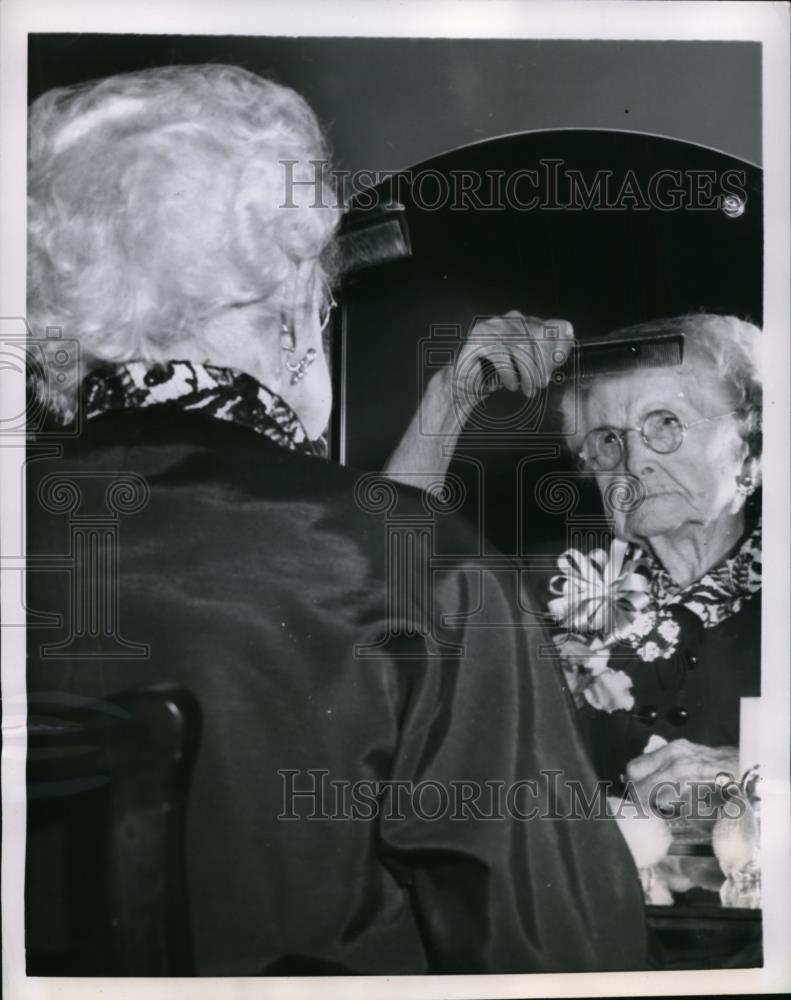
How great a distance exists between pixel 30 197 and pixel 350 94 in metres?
0.39

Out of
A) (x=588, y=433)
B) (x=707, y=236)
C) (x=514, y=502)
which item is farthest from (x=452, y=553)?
(x=707, y=236)

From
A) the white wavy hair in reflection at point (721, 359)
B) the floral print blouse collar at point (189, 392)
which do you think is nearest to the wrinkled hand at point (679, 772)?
the white wavy hair in reflection at point (721, 359)

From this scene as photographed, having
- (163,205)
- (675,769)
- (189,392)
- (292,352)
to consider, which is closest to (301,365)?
(292,352)

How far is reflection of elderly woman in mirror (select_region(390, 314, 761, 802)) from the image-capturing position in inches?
36.5

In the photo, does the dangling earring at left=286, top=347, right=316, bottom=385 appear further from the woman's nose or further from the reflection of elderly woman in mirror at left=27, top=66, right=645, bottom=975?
the woman's nose

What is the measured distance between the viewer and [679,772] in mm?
932

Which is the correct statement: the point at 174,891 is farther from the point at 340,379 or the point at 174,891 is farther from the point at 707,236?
the point at 707,236

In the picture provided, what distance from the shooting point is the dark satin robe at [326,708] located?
2.98ft

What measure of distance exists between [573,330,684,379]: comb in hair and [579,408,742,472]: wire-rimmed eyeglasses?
62 mm

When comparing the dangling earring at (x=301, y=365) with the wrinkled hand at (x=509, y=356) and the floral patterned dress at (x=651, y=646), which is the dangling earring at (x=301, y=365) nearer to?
the wrinkled hand at (x=509, y=356)

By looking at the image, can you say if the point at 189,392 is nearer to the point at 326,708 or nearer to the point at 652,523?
the point at 326,708

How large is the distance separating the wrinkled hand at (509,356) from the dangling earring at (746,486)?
258 mm

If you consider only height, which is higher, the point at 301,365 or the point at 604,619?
the point at 301,365

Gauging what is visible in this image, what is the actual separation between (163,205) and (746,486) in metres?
0.76
